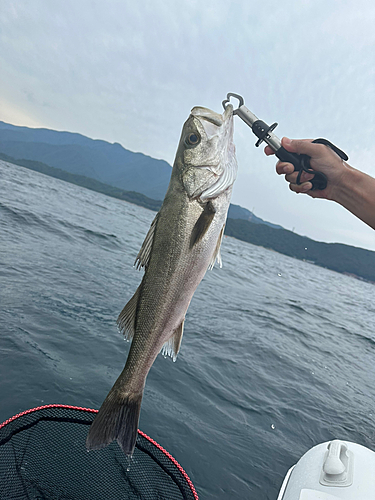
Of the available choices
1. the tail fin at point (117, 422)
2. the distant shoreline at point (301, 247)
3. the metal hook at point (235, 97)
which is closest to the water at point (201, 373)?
the tail fin at point (117, 422)

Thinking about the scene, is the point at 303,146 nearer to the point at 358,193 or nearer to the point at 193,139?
the point at 358,193

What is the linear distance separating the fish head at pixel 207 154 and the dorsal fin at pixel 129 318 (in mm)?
1007

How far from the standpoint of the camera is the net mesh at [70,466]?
10.6 ft

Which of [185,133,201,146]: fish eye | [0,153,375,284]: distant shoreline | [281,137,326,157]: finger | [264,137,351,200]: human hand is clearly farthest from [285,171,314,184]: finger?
[0,153,375,284]: distant shoreline

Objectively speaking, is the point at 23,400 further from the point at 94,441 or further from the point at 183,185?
the point at 183,185

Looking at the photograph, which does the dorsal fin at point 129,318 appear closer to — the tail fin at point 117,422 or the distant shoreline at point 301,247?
the tail fin at point 117,422

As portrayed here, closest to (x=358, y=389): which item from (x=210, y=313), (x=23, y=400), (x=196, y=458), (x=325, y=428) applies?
(x=325, y=428)

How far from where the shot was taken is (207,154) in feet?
8.77

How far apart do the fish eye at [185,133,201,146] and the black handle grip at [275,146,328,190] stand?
1.03m

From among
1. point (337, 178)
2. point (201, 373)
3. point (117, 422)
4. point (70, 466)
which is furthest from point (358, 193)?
point (201, 373)

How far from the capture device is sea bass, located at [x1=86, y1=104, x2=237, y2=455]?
2.55m

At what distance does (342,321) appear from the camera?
19875 mm

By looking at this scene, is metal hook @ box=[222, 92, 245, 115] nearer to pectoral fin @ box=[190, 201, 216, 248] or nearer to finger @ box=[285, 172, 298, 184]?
finger @ box=[285, 172, 298, 184]

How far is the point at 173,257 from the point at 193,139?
3.44 ft
